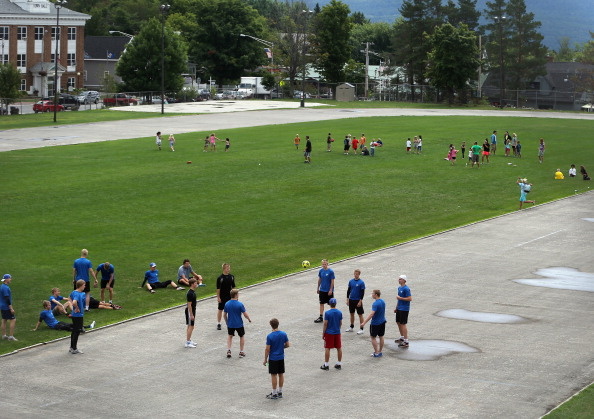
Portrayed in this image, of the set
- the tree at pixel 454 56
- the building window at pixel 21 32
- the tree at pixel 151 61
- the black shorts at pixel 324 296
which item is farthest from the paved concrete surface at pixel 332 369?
the building window at pixel 21 32

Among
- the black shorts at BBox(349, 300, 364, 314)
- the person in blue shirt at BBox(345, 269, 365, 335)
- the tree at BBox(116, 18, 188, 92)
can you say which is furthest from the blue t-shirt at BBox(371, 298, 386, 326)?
the tree at BBox(116, 18, 188, 92)

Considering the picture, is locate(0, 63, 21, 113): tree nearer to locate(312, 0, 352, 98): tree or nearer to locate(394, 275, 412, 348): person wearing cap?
locate(312, 0, 352, 98): tree

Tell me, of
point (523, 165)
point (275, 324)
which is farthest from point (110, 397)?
point (523, 165)

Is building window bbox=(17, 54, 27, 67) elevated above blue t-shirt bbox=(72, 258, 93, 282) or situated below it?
above

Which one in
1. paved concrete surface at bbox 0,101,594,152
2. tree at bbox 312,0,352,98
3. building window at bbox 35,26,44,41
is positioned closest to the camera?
paved concrete surface at bbox 0,101,594,152

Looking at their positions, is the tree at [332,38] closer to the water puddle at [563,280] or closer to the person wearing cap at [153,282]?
the water puddle at [563,280]

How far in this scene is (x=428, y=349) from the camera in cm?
2333

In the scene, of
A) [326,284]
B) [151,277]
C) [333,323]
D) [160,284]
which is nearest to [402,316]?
[333,323]

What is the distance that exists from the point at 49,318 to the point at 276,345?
312 inches

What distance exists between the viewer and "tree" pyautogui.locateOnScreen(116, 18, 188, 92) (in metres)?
109

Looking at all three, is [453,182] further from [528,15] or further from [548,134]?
[528,15]

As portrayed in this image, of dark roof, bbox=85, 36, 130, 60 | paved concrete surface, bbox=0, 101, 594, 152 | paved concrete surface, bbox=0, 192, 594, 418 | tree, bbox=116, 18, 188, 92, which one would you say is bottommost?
paved concrete surface, bbox=0, 192, 594, 418

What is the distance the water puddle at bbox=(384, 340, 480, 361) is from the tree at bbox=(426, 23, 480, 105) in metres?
90.8

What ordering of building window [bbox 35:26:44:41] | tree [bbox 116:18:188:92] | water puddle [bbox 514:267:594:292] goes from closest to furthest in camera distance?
water puddle [bbox 514:267:594:292] → tree [bbox 116:18:188:92] → building window [bbox 35:26:44:41]
